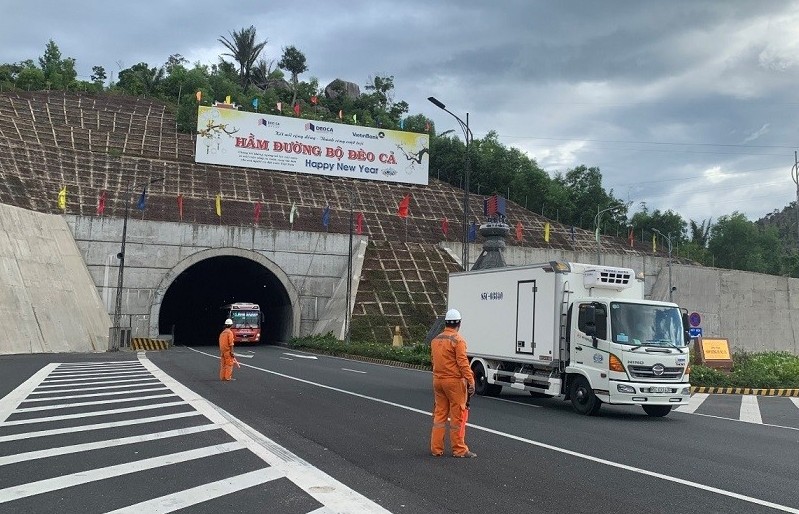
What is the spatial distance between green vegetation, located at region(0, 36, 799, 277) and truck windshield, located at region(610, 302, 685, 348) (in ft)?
184

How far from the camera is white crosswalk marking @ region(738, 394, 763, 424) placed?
1641cm

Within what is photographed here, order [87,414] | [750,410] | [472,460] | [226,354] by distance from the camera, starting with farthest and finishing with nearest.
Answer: [226,354]
[750,410]
[87,414]
[472,460]

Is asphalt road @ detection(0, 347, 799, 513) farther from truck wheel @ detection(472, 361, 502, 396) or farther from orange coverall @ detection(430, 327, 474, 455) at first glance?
truck wheel @ detection(472, 361, 502, 396)

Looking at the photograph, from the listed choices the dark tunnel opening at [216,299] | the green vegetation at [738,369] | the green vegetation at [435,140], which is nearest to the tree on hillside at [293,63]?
the green vegetation at [435,140]

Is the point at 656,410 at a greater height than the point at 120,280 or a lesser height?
lesser

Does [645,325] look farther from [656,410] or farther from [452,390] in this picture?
[452,390]

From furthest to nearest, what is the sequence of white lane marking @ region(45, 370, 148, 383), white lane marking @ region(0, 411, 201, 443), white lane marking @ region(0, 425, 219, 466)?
white lane marking @ region(45, 370, 148, 383) < white lane marking @ region(0, 411, 201, 443) < white lane marking @ region(0, 425, 219, 466)

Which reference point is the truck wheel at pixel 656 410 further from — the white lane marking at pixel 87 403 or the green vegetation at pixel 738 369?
the white lane marking at pixel 87 403

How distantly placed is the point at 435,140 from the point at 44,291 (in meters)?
57.2

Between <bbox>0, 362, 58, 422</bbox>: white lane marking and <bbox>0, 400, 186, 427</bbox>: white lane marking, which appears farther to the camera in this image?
<bbox>0, 362, 58, 422</bbox>: white lane marking

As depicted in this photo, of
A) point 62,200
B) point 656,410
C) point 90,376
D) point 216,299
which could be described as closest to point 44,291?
point 62,200

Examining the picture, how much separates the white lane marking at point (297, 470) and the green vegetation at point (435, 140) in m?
60.6

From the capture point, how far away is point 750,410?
18.6 metres

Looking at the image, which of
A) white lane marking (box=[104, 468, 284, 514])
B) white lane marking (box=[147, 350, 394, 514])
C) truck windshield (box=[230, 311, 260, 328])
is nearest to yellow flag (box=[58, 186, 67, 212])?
truck windshield (box=[230, 311, 260, 328])
